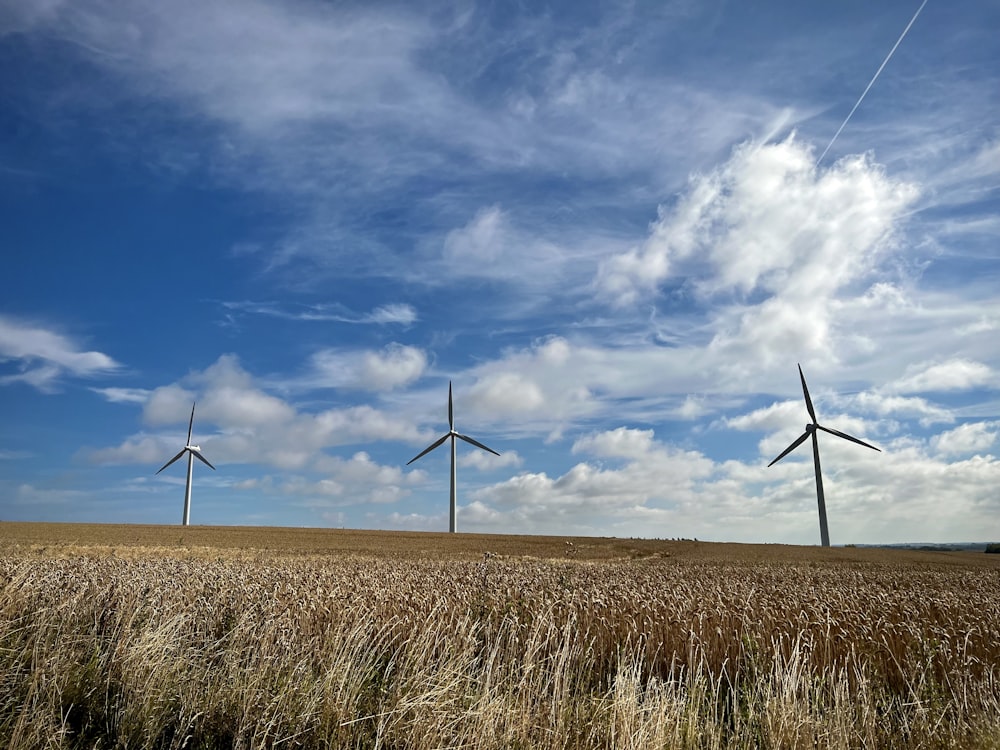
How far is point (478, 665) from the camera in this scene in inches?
431

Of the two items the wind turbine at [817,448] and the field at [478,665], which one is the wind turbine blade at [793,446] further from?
the field at [478,665]

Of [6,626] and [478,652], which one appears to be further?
[478,652]

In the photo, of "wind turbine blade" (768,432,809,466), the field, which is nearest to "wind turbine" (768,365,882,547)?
"wind turbine blade" (768,432,809,466)

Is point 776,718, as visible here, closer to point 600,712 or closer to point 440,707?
point 600,712

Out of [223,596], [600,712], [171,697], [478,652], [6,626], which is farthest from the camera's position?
[223,596]

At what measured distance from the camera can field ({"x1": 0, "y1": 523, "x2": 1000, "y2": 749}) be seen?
298 inches

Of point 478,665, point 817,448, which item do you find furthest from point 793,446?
point 478,665

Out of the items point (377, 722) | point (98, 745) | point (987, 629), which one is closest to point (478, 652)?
point (377, 722)

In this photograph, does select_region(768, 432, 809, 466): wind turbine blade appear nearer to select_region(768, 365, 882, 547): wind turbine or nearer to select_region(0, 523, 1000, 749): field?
select_region(768, 365, 882, 547): wind turbine

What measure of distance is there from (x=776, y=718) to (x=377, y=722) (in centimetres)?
436

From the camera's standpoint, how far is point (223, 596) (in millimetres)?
13594

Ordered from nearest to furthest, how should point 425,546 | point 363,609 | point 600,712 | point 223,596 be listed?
1. point 600,712
2. point 363,609
3. point 223,596
4. point 425,546

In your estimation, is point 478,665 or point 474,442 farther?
point 474,442

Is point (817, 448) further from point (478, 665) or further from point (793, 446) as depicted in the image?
point (478, 665)
